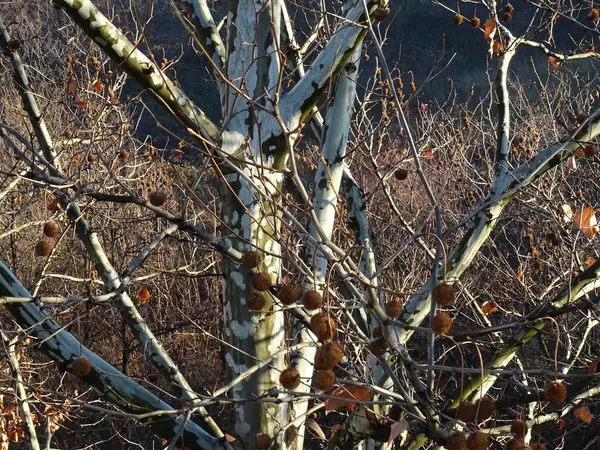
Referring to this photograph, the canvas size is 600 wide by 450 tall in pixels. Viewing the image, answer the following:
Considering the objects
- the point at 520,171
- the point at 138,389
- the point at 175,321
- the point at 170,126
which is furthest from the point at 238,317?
the point at 170,126

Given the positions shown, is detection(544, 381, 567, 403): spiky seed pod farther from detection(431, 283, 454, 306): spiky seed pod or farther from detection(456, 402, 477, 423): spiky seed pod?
detection(431, 283, 454, 306): spiky seed pod

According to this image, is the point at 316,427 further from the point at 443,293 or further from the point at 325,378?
the point at 443,293

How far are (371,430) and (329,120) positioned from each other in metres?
1.47

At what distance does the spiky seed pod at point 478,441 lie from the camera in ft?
5.21

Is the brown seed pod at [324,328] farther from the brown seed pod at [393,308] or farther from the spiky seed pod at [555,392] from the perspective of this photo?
the spiky seed pod at [555,392]

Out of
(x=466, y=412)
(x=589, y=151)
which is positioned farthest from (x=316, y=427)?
(x=589, y=151)

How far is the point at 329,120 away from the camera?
348cm

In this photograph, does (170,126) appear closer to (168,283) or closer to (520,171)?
(168,283)

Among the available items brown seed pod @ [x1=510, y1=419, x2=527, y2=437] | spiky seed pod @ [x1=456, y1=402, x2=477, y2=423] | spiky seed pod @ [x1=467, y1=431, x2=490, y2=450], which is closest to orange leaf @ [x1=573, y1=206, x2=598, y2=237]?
brown seed pod @ [x1=510, y1=419, x2=527, y2=437]

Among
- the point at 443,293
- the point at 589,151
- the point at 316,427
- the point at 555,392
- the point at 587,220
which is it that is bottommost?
the point at 316,427

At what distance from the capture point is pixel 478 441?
1.59 metres

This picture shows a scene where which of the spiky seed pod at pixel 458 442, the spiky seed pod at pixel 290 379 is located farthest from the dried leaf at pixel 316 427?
the spiky seed pod at pixel 458 442

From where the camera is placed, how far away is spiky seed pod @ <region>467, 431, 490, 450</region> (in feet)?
5.21

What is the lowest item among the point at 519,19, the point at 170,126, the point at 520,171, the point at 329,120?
the point at 519,19
